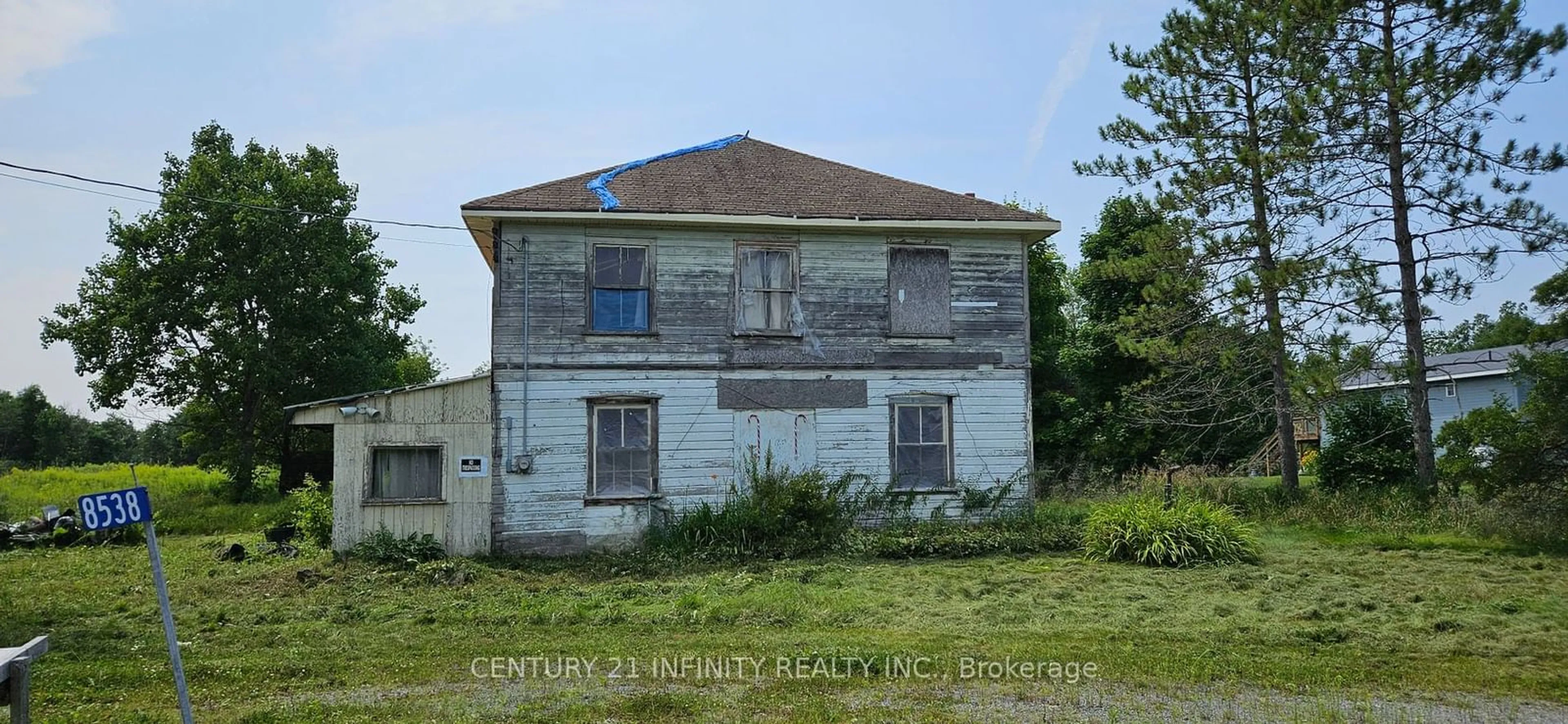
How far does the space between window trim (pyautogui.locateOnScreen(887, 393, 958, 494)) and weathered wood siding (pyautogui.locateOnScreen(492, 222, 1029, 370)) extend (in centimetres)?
58

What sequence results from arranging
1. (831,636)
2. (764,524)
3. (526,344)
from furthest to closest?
(526,344) < (764,524) < (831,636)

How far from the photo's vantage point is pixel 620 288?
15883 mm

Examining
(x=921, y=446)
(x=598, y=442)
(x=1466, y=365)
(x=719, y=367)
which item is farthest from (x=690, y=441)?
(x=1466, y=365)

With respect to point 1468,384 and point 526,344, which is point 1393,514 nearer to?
point 526,344

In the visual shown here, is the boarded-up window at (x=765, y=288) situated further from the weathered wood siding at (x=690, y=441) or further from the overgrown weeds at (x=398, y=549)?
the overgrown weeds at (x=398, y=549)

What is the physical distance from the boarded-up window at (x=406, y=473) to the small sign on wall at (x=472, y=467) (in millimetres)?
299

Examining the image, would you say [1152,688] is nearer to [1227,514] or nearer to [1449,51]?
[1227,514]

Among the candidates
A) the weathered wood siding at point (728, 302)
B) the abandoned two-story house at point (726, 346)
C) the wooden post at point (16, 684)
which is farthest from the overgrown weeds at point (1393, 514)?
the wooden post at point (16, 684)

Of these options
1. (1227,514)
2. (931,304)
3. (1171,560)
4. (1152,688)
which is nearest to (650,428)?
(931,304)

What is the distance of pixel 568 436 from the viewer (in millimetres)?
15570

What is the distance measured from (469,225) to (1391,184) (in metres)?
15.0

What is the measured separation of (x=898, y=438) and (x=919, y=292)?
2.29 m

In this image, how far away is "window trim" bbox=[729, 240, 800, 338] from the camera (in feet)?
53.1

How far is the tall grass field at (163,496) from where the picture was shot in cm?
2317
